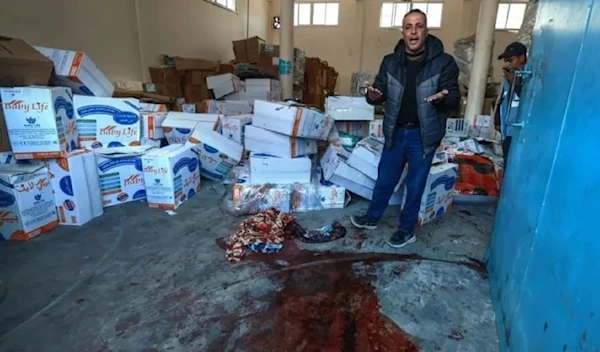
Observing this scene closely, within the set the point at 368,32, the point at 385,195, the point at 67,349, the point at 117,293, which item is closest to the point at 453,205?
the point at 385,195

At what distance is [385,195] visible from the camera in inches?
89.2

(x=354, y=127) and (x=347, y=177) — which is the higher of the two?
(x=354, y=127)

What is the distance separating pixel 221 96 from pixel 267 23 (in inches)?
216

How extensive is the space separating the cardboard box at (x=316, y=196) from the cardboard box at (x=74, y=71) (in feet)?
5.70

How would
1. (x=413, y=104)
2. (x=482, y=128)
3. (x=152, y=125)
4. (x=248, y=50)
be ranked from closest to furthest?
1. (x=413, y=104)
2. (x=152, y=125)
3. (x=482, y=128)
4. (x=248, y=50)

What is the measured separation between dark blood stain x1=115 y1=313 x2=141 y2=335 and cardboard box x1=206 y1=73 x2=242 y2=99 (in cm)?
430

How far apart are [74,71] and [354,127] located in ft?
8.06

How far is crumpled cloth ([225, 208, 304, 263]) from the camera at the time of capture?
1.99 m

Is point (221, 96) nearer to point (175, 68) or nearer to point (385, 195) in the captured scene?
point (175, 68)

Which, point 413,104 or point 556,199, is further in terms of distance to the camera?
point 413,104

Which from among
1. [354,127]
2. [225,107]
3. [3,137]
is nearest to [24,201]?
[3,137]

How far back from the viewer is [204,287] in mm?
1671

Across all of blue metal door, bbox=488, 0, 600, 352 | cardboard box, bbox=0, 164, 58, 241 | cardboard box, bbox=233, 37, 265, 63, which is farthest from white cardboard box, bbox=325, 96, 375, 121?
cardboard box, bbox=233, 37, 265, 63

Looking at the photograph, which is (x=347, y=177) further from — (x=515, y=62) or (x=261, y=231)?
(x=515, y=62)
